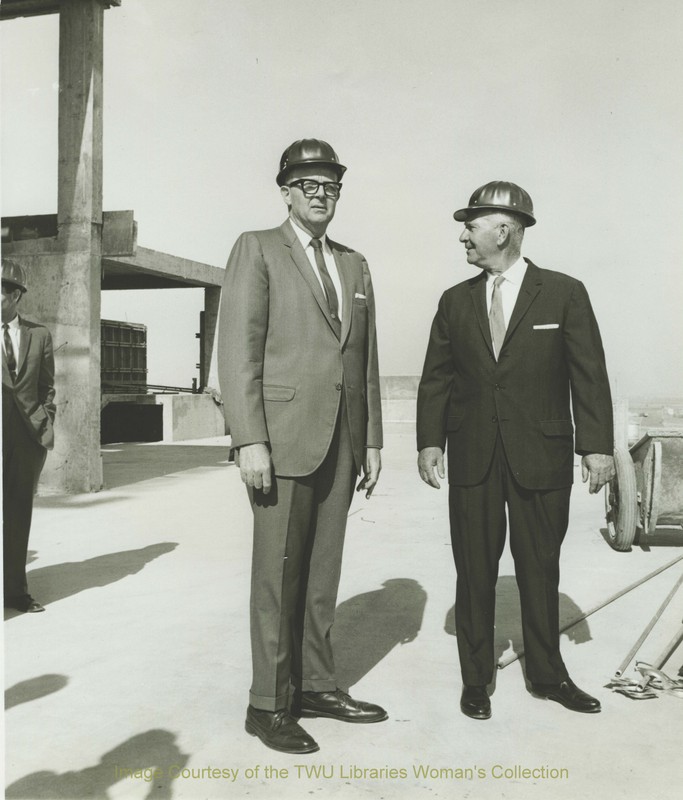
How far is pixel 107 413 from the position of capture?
61.2 ft

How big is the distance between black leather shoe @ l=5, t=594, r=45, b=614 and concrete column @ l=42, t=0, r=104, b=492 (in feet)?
16.0

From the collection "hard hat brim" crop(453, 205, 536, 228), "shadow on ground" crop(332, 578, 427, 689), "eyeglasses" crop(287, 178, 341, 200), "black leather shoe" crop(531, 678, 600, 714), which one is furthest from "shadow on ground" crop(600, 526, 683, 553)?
"eyeglasses" crop(287, 178, 341, 200)

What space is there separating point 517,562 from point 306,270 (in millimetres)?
1451

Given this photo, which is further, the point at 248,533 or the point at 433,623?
the point at 248,533

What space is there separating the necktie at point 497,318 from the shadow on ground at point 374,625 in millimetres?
1554

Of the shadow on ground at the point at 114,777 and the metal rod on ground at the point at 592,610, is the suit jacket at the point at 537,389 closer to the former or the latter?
the metal rod on ground at the point at 592,610

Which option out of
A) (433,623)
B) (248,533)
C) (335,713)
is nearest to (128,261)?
(248,533)

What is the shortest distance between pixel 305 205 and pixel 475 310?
84 centimetres

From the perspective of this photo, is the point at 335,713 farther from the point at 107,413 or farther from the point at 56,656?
the point at 107,413

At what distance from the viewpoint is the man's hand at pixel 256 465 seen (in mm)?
2746

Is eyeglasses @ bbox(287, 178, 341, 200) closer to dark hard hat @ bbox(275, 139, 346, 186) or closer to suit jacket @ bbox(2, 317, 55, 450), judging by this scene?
dark hard hat @ bbox(275, 139, 346, 186)

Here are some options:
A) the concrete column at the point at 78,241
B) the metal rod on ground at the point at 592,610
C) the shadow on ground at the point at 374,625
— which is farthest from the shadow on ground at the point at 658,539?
the concrete column at the point at 78,241

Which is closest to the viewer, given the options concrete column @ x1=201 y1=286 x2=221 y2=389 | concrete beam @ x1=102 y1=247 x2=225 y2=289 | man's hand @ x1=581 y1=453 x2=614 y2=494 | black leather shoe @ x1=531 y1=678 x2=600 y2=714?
black leather shoe @ x1=531 y1=678 x2=600 y2=714

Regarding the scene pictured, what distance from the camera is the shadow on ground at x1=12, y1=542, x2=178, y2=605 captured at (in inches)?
192
